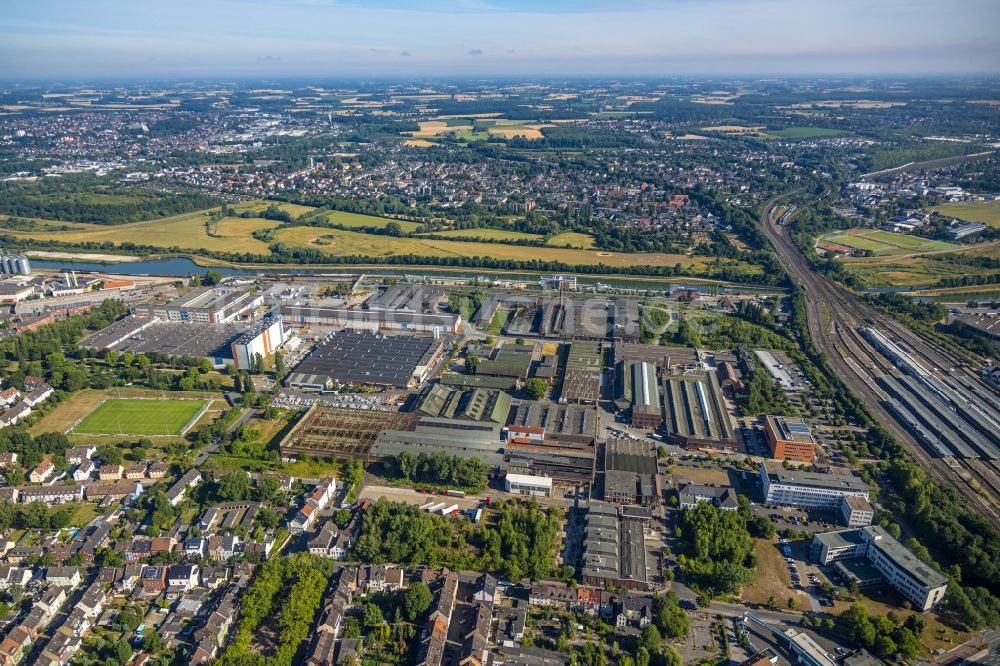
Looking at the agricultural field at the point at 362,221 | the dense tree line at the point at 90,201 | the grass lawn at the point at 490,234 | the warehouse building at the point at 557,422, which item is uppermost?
the dense tree line at the point at 90,201

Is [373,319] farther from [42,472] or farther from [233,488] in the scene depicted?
[42,472]

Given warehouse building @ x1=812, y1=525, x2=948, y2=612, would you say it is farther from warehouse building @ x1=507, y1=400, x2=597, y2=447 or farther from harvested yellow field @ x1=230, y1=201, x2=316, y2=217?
harvested yellow field @ x1=230, y1=201, x2=316, y2=217

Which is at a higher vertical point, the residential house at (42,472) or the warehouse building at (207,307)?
the warehouse building at (207,307)

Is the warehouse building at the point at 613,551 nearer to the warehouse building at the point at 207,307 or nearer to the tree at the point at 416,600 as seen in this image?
the tree at the point at 416,600

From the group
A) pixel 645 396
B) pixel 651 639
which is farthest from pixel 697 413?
pixel 651 639

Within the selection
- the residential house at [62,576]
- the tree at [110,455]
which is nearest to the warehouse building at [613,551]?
the residential house at [62,576]

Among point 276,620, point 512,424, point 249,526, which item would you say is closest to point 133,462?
point 249,526

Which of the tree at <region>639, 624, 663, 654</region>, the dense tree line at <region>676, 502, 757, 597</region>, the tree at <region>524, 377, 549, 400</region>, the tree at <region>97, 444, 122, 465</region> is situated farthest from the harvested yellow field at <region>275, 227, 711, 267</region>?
the tree at <region>639, 624, 663, 654</region>
